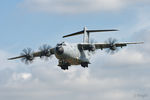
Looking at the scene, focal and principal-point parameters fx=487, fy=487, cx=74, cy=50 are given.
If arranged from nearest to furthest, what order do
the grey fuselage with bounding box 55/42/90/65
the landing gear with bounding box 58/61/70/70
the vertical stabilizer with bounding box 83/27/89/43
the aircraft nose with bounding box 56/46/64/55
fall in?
the aircraft nose with bounding box 56/46/64/55 → the grey fuselage with bounding box 55/42/90/65 → the landing gear with bounding box 58/61/70/70 → the vertical stabilizer with bounding box 83/27/89/43

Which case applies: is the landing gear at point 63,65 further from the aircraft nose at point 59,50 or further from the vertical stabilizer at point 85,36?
the vertical stabilizer at point 85,36

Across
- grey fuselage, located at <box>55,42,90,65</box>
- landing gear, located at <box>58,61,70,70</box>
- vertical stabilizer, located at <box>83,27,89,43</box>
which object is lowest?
landing gear, located at <box>58,61,70,70</box>

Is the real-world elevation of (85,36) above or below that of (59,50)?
above

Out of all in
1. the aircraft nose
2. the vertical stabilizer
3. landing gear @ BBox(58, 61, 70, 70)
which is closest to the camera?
the aircraft nose

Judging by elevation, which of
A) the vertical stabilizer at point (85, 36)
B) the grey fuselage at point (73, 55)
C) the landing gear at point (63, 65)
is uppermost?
the vertical stabilizer at point (85, 36)

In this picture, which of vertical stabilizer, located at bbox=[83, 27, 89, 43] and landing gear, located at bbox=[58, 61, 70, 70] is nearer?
Answer: landing gear, located at bbox=[58, 61, 70, 70]

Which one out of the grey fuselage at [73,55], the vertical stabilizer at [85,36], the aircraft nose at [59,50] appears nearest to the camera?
the aircraft nose at [59,50]

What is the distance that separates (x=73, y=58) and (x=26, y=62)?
8.10m

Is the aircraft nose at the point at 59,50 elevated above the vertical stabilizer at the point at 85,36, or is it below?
below

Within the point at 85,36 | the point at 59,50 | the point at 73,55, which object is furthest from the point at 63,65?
the point at 85,36

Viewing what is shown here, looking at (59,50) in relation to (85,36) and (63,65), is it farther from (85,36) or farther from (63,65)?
(85,36)

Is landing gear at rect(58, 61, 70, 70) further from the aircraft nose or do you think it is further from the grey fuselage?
the aircraft nose

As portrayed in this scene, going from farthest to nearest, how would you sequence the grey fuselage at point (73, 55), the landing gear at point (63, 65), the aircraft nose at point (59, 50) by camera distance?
1. the landing gear at point (63, 65)
2. the grey fuselage at point (73, 55)
3. the aircraft nose at point (59, 50)

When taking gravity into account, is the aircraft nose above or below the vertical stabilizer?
below
